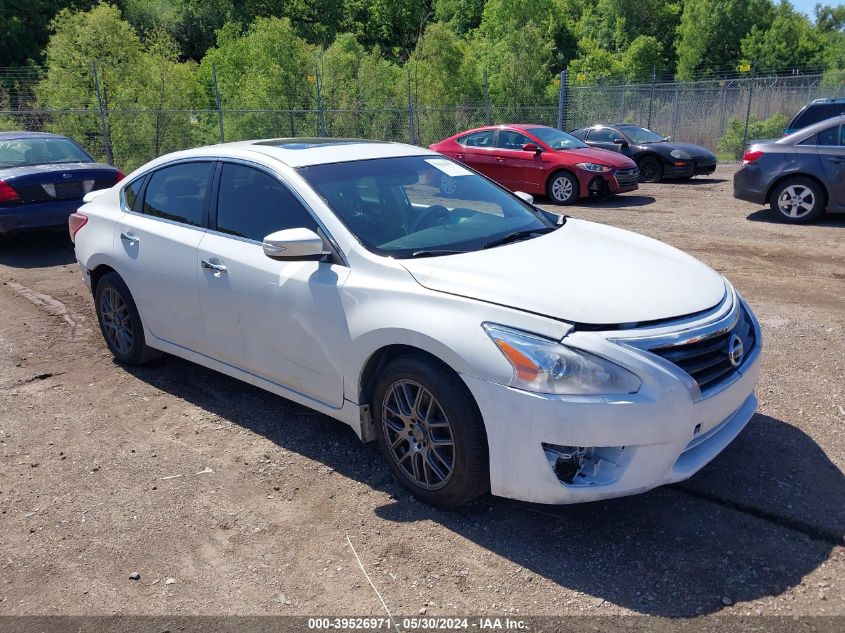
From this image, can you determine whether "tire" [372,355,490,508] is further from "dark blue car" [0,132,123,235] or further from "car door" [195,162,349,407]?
"dark blue car" [0,132,123,235]

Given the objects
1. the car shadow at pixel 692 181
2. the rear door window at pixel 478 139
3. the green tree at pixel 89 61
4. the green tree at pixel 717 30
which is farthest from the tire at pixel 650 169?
the green tree at pixel 717 30

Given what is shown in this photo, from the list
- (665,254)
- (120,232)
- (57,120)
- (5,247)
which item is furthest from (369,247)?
(57,120)

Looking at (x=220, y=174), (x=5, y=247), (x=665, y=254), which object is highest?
(x=220, y=174)

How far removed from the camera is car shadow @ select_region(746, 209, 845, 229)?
1059 cm

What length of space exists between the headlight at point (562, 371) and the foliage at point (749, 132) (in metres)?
22.9

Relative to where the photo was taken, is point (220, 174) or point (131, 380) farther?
point (131, 380)

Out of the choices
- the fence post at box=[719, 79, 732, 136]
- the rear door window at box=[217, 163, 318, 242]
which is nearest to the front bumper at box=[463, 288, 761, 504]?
the rear door window at box=[217, 163, 318, 242]

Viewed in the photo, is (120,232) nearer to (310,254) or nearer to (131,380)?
(131,380)

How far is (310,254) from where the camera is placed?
11.9 ft

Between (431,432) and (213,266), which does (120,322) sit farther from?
(431,432)

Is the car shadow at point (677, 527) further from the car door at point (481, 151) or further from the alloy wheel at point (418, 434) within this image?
the car door at point (481, 151)

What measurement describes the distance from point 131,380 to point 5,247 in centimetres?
607

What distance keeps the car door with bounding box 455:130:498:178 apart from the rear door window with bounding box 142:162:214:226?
981 cm

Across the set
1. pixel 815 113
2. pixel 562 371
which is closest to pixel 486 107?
pixel 815 113
